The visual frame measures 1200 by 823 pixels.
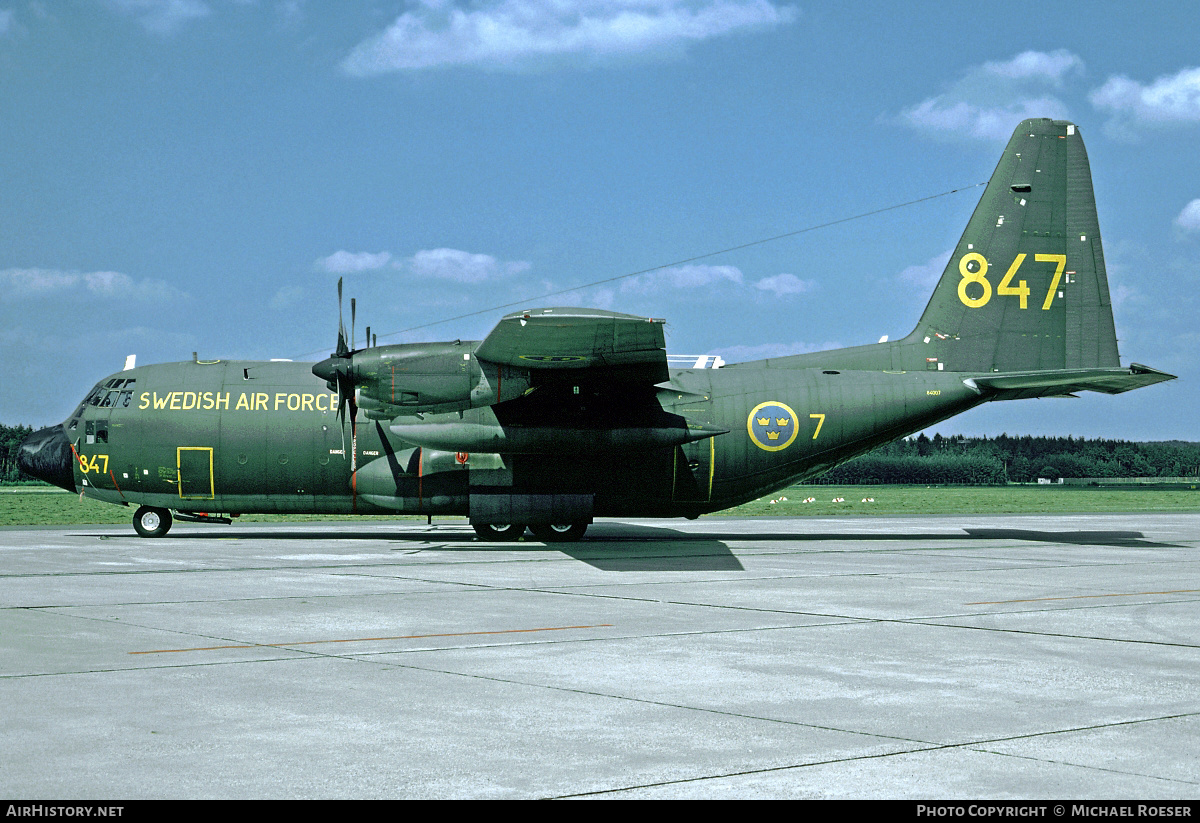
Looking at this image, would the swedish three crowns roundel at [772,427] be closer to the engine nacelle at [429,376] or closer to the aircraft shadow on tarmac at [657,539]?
the aircraft shadow on tarmac at [657,539]

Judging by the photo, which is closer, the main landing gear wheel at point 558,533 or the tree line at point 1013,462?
the main landing gear wheel at point 558,533

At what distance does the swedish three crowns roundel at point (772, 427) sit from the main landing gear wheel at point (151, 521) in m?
15.7

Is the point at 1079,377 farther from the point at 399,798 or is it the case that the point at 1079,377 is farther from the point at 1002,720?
the point at 399,798

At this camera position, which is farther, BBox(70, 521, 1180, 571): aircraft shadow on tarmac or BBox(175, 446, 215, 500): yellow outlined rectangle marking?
BBox(175, 446, 215, 500): yellow outlined rectangle marking

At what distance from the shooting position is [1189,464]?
142875mm

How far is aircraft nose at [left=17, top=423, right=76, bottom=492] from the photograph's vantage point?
27.6 metres

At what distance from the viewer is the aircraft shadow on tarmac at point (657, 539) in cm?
2260

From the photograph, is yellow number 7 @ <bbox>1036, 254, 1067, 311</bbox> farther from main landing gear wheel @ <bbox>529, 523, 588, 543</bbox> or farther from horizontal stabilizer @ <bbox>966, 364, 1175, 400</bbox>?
main landing gear wheel @ <bbox>529, 523, 588, 543</bbox>

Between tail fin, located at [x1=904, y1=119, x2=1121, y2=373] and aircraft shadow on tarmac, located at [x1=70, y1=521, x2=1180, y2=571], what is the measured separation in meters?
5.10

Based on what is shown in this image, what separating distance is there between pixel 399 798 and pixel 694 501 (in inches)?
850

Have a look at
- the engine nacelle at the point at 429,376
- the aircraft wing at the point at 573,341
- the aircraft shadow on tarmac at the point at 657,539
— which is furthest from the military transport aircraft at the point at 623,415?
the aircraft wing at the point at 573,341

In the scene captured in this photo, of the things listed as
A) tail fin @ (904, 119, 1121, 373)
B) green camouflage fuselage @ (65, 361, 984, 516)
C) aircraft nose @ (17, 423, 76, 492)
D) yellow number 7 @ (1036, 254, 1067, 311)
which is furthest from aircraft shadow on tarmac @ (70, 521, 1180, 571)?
yellow number 7 @ (1036, 254, 1067, 311)

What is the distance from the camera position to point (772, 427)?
26.9 meters
